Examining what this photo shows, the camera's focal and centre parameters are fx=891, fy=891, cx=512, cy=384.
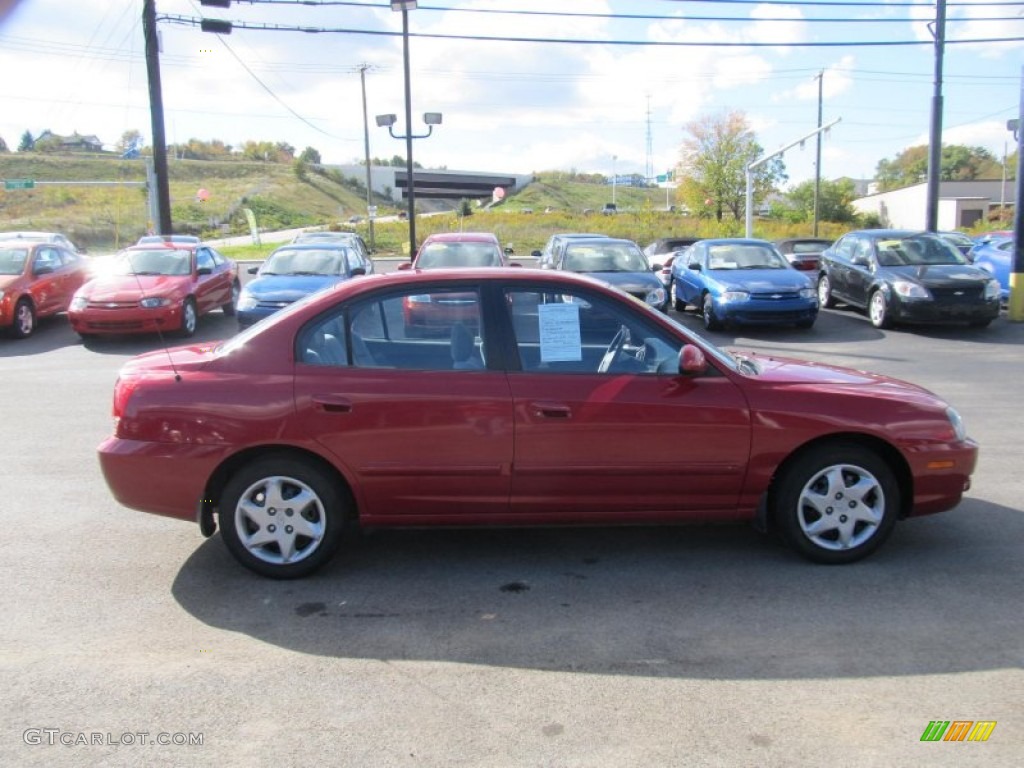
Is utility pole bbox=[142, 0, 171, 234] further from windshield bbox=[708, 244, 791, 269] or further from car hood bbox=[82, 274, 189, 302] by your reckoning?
windshield bbox=[708, 244, 791, 269]

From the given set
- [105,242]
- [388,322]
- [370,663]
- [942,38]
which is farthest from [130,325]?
[105,242]

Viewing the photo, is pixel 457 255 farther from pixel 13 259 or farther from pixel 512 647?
pixel 512 647

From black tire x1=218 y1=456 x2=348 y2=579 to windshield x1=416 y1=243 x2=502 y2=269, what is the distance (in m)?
10.7

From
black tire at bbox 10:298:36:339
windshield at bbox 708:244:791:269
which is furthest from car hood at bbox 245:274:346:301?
windshield at bbox 708:244:791:269

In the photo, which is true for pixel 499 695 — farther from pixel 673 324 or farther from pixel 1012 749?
pixel 673 324

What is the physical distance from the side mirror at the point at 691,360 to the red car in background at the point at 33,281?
12.7 metres

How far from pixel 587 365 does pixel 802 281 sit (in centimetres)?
1111

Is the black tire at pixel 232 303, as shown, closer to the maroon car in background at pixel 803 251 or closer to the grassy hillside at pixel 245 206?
the maroon car in background at pixel 803 251

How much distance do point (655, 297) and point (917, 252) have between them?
487 centimetres

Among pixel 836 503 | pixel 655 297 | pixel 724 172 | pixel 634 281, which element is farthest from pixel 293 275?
pixel 724 172

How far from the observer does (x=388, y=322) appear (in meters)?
4.66

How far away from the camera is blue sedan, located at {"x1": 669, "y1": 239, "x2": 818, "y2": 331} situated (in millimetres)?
14344

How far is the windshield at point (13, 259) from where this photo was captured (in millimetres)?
14891

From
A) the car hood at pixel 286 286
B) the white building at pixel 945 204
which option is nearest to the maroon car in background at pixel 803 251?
the car hood at pixel 286 286
